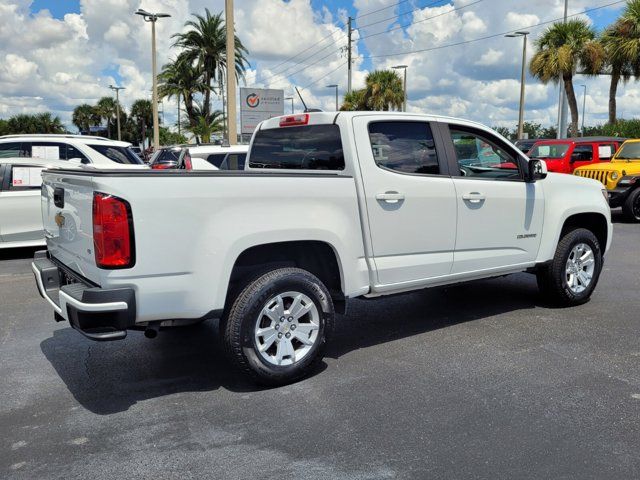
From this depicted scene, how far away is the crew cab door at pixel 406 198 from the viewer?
15.1ft

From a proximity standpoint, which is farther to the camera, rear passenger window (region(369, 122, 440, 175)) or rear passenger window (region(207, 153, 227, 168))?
rear passenger window (region(207, 153, 227, 168))

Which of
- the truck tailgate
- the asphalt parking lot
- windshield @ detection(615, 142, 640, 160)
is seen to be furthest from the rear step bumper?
windshield @ detection(615, 142, 640, 160)

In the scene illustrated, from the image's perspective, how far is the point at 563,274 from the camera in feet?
19.8

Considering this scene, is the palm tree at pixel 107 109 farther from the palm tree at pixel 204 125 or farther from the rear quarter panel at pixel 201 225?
the rear quarter panel at pixel 201 225

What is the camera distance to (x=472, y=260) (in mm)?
5262

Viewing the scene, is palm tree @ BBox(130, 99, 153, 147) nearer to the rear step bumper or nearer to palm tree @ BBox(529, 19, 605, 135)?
palm tree @ BBox(529, 19, 605, 135)

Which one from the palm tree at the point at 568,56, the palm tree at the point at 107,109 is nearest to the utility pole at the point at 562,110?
the palm tree at the point at 568,56

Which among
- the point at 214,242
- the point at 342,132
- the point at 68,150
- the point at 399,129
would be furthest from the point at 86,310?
the point at 68,150

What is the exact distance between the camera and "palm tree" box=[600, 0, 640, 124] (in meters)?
27.5

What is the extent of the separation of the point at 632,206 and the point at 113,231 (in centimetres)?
1251

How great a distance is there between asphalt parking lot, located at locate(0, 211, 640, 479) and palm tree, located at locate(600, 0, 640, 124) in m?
26.0

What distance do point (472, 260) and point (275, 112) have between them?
1923cm

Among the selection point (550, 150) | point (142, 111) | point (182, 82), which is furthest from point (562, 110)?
point (142, 111)

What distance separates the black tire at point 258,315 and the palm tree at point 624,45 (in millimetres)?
28338
